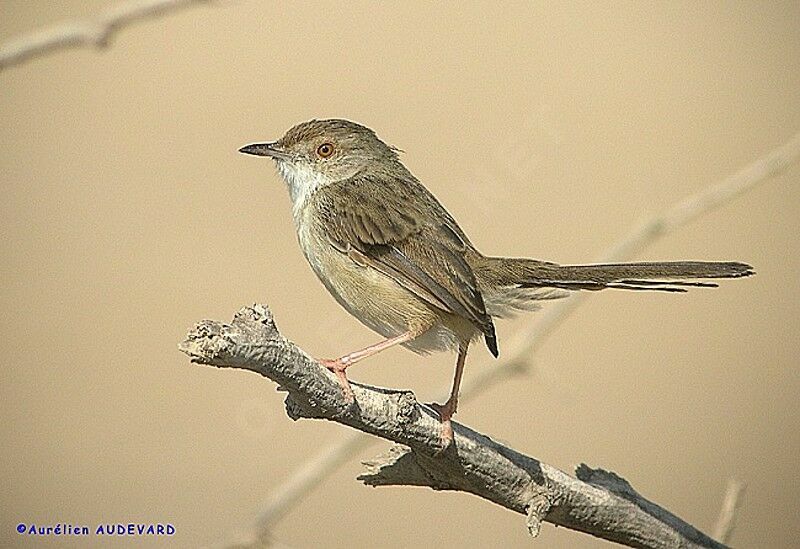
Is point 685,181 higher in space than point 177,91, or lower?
lower

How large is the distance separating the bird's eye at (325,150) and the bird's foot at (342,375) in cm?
184

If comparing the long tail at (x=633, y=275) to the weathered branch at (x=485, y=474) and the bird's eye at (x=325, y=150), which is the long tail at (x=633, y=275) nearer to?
the weathered branch at (x=485, y=474)

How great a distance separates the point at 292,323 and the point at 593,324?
252 centimetres

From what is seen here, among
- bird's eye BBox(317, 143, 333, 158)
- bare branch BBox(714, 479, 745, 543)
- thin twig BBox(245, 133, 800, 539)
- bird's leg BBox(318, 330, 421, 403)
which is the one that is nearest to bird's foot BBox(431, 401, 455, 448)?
bird's leg BBox(318, 330, 421, 403)

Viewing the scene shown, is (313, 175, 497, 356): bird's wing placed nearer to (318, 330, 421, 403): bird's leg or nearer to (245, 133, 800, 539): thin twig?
(318, 330, 421, 403): bird's leg

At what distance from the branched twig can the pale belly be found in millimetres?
1576

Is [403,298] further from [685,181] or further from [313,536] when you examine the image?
[685,181]

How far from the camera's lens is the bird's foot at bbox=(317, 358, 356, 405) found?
3.28 m

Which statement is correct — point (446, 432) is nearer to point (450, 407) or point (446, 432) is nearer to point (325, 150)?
point (450, 407)

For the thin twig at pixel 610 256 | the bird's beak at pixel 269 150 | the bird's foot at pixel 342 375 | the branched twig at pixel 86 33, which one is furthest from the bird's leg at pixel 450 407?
the branched twig at pixel 86 33

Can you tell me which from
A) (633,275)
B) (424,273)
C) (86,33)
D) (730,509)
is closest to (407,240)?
(424,273)

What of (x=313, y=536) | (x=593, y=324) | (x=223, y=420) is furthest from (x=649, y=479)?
(x=223, y=420)

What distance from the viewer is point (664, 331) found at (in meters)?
9.48

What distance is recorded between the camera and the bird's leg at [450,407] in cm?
362
